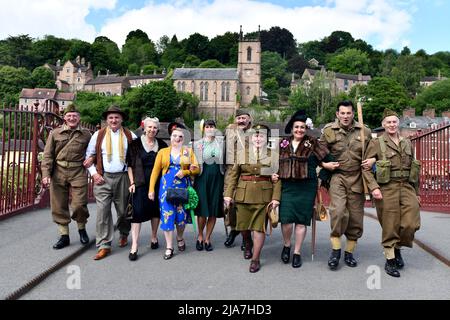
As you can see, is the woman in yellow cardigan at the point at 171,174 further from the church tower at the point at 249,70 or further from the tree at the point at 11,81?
the church tower at the point at 249,70

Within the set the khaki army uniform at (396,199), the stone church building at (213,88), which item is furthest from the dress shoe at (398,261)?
the stone church building at (213,88)

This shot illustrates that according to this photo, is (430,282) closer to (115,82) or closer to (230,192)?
(230,192)

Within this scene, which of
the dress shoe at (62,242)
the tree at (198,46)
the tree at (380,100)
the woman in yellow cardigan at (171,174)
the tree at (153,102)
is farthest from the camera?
the tree at (198,46)

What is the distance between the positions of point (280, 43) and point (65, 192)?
138281 mm

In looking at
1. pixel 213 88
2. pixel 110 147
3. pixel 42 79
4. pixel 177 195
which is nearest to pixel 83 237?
pixel 110 147

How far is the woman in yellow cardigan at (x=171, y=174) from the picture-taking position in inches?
245

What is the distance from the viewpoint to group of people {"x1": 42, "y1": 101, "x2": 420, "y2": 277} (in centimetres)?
557

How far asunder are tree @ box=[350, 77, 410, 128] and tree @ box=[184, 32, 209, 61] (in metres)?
64.9

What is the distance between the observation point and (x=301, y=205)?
574 centimetres

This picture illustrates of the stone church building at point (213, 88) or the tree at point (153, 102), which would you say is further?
the stone church building at point (213, 88)

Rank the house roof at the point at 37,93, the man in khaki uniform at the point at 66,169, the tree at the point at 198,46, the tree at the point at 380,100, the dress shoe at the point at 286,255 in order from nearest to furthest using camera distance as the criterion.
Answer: the dress shoe at the point at 286,255, the man in khaki uniform at the point at 66,169, the tree at the point at 380,100, the house roof at the point at 37,93, the tree at the point at 198,46

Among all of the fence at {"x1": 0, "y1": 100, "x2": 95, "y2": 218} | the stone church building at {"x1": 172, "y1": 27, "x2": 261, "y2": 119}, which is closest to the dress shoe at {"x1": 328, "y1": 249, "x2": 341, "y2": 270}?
the fence at {"x1": 0, "y1": 100, "x2": 95, "y2": 218}

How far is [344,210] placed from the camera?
5.62 metres

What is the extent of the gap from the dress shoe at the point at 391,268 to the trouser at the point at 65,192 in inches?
176
